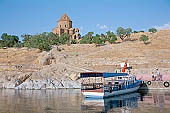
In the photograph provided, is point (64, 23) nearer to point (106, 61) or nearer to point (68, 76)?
point (106, 61)

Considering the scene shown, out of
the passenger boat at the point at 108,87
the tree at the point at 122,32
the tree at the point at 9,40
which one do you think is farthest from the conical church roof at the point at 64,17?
the passenger boat at the point at 108,87

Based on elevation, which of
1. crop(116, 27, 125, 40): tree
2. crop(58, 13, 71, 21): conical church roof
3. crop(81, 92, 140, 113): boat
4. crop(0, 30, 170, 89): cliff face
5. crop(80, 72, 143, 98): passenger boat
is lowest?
crop(81, 92, 140, 113): boat

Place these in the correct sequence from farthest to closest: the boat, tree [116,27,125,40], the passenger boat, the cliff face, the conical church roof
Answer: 1. the conical church roof
2. tree [116,27,125,40]
3. the cliff face
4. the passenger boat
5. the boat

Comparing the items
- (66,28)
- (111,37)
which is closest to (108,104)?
(111,37)

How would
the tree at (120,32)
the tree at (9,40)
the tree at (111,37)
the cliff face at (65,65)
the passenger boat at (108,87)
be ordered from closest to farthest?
the passenger boat at (108,87) < the cliff face at (65,65) < the tree at (111,37) < the tree at (9,40) < the tree at (120,32)

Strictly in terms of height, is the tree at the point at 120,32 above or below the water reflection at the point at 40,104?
above

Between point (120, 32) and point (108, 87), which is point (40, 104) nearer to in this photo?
point (108, 87)

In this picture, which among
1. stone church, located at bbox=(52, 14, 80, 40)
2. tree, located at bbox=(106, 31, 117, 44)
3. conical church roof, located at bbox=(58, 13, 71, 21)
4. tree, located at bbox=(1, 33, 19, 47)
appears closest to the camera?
tree, located at bbox=(106, 31, 117, 44)

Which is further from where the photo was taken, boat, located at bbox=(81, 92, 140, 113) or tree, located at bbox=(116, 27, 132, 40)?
tree, located at bbox=(116, 27, 132, 40)

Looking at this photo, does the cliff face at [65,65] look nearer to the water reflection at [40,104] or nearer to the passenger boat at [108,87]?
the passenger boat at [108,87]

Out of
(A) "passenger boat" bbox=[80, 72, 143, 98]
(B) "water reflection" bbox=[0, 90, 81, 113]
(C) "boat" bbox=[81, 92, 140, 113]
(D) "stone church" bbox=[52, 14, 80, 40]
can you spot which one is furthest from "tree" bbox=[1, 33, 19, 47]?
(C) "boat" bbox=[81, 92, 140, 113]

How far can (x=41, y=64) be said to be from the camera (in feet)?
202

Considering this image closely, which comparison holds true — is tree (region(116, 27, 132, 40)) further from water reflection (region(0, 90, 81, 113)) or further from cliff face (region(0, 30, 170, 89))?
water reflection (region(0, 90, 81, 113))

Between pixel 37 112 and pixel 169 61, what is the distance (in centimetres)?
3995
